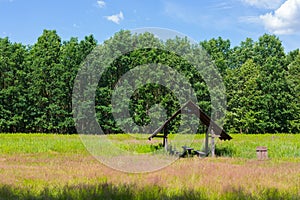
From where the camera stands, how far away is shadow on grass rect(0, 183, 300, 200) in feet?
23.7

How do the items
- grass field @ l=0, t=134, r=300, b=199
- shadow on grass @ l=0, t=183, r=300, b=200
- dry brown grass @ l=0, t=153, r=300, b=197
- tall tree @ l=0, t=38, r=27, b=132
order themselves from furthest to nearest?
tall tree @ l=0, t=38, r=27, b=132 < dry brown grass @ l=0, t=153, r=300, b=197 < grass field @ l=0, t=134, r=300, b=199 < shadow on grass @ l=0, t=183, r=300, b=200

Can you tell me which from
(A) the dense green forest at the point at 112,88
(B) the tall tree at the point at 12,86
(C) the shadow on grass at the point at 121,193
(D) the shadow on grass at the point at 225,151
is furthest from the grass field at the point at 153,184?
(B) the tall tree at the point at 12,86

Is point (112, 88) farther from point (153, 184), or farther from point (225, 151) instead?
point (153, 184)

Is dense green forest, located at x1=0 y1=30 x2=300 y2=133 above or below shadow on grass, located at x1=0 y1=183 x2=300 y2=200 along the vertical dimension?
above

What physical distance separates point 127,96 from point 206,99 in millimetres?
10715

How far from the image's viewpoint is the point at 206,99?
1797 inches

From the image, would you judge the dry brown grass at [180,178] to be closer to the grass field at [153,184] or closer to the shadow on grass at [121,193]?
the grass field at [153,184]

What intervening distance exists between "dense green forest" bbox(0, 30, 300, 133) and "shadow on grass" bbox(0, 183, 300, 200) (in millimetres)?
32953

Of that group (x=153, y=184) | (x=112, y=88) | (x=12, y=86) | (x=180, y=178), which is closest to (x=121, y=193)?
(x=153, y=184)

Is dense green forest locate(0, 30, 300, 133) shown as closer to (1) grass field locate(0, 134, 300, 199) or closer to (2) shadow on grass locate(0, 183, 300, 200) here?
(1) grass field locate(0, 134, 300, 199)

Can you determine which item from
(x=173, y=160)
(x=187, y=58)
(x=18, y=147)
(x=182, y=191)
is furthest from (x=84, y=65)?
(x=182, y=191)

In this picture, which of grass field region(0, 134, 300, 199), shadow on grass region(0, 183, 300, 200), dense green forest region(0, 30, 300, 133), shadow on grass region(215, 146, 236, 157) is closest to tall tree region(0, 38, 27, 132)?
dense green forest region(0, 30, 300, 133)

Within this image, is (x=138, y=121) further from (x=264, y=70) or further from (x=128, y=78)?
(x=264, y=70)

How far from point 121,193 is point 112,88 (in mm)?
36685
